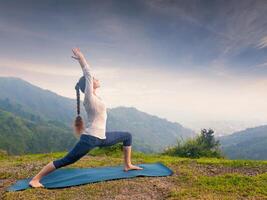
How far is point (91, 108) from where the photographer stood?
862 cm

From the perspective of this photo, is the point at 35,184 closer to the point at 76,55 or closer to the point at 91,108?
the point at 91,108

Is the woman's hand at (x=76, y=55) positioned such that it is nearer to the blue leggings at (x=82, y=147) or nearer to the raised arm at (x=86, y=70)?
the raised arm at (x=86, y=70)

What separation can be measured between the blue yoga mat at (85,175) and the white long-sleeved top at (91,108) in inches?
56.3

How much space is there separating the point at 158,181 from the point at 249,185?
231 centimetres

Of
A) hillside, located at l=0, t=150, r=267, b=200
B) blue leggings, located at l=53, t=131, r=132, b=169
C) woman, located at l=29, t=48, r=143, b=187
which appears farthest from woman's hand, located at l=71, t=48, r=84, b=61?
hillside, located at l=0, t=150, r=267, b=200

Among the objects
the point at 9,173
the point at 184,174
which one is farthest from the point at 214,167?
the point at 9,173

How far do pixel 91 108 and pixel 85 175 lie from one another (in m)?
2.30

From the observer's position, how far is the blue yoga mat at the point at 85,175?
353 inches

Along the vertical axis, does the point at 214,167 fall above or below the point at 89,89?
below

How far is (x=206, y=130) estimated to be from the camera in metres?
21.6

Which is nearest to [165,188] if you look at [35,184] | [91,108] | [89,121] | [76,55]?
[89,121]

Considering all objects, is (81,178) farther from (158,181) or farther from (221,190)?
(221,190)

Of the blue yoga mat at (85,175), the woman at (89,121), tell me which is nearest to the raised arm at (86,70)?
the woman at (89,121)

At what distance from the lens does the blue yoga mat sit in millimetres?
8969
